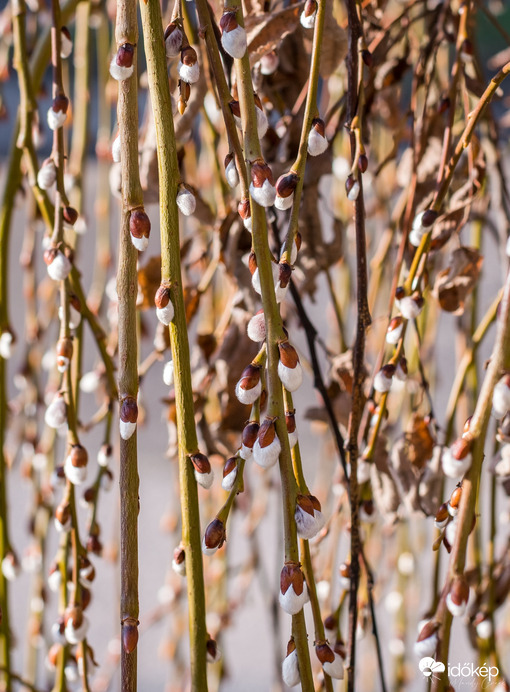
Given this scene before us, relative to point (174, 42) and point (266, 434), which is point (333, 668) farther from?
point (174, 42)

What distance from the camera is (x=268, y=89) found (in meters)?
0.43

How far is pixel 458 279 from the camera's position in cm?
42

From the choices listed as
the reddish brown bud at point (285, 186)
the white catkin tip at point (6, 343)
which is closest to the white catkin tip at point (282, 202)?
the reddish brown bud at point (285, 186)

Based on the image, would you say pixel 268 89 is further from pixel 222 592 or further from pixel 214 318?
pixel 222 592

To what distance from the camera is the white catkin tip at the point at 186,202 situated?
288mm

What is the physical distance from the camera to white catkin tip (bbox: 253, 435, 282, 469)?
0.26 meters

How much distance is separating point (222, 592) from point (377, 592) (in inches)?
5.9

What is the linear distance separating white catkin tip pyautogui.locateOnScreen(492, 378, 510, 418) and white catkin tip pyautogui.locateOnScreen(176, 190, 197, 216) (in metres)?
0.13

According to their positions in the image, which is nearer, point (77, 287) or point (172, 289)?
point (172, 289)

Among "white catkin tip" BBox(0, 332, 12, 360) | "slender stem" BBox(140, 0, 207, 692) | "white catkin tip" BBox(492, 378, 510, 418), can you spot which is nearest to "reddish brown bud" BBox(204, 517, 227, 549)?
"slender stem" BBox(140, 0, 207, 692)

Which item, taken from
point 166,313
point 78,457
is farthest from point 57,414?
point 166,313

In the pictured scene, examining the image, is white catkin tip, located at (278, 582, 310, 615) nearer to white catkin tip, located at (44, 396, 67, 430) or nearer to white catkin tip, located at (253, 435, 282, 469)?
white catkin tip, located at (253, 435, 282, 469)

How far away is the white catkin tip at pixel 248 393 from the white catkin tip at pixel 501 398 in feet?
0.27

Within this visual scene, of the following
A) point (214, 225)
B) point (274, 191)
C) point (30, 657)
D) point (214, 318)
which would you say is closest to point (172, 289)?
point (274, 191)
